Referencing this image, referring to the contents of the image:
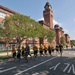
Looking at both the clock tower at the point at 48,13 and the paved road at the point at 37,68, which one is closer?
the paved road at the point at 37,68

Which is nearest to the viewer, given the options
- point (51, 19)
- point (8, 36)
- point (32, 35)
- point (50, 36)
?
point (8, 36)

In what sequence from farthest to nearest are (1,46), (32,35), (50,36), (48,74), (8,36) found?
(50,36) < (1,46) < (32,35) < (8,36) < (48,74)

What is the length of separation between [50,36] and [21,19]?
27907 mm

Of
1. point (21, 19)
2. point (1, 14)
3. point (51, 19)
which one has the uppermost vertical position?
point (51, 19)

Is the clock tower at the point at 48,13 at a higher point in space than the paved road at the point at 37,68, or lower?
higher

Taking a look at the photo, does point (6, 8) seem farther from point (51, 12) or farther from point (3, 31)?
point (51, 12)

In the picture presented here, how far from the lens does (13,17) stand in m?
28.0

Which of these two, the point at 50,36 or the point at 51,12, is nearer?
the point at 50,36

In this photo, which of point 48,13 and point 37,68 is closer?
point 37,68

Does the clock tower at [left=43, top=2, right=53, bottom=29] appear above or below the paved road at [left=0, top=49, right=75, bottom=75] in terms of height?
above

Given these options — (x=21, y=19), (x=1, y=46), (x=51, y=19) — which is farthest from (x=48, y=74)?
(x=51, y=19)

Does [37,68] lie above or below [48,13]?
below

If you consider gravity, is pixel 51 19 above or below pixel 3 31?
above

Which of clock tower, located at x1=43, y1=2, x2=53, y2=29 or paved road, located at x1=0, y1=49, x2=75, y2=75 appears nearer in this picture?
paved road, located at x1=0, y1=49, x2=75, y2=75
